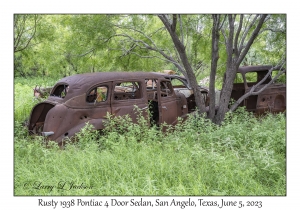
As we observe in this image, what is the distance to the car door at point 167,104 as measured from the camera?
6.69 m

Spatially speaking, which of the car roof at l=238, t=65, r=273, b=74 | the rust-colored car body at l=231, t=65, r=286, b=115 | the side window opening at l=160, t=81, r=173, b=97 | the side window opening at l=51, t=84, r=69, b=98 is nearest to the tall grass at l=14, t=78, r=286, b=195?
the side window opening at l=51, t=84, r=69, b=98

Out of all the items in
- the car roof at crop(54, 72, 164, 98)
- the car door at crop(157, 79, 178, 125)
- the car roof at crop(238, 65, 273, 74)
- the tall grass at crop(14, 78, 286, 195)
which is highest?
the car roof at crop(238, 65, 273, 74)

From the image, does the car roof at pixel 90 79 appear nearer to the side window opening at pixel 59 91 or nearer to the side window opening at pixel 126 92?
the side window opening at pixel 59 91

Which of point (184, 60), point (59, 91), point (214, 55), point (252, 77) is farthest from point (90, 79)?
point (252, 77)

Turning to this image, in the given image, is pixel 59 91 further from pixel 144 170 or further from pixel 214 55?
pixel 214 55

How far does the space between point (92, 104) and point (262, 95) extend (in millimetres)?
5076

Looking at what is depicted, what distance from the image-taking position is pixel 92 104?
5656 mm

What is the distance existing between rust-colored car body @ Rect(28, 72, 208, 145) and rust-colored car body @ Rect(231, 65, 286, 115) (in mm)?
2599

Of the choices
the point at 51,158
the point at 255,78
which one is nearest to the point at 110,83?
the point at 51,158

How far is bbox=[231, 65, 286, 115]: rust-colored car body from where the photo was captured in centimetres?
855

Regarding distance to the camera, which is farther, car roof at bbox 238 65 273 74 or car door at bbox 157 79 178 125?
car roof at bbox 238 65 273 74

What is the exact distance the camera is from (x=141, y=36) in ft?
29.5

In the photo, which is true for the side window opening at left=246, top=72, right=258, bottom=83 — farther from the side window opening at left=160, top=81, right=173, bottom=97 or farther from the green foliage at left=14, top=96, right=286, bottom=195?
the green foliage at left=14, top=96, right=286, bottom=195

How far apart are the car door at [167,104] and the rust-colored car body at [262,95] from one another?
251cm
